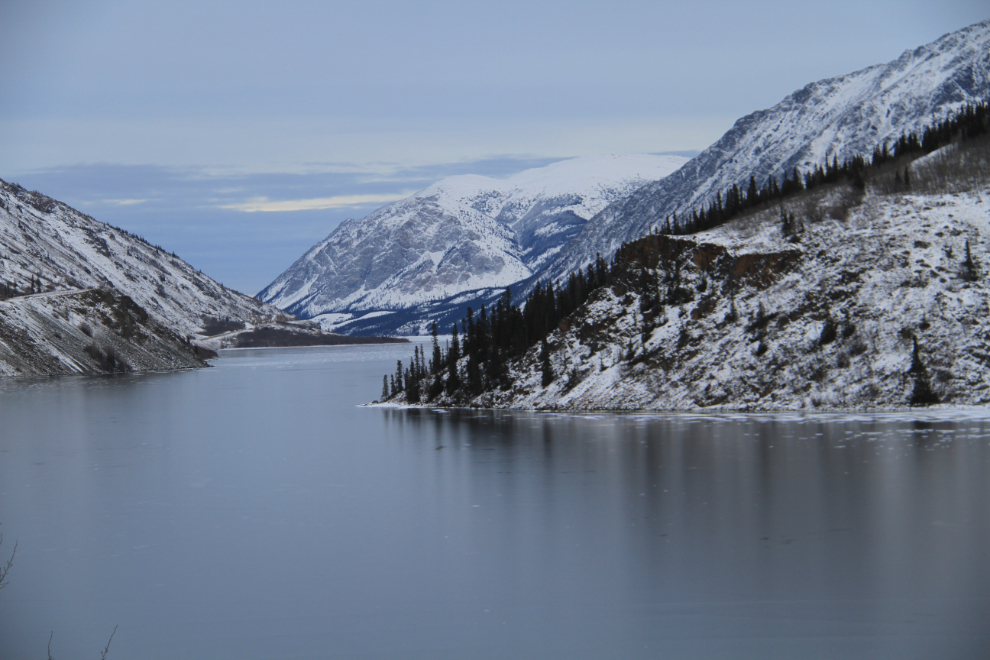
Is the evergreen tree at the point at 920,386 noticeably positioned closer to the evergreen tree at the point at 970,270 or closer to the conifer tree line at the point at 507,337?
the evergreen tree at the point at 970,270

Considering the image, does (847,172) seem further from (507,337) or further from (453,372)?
(453,372)

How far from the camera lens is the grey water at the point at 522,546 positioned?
82.2 ft

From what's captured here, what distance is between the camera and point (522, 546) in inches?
1362

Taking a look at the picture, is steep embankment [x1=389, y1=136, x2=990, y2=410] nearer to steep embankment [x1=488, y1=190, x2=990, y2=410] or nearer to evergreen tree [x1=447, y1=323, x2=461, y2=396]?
steep embankment [x1=488, y1=190, x2=990, y2=410]

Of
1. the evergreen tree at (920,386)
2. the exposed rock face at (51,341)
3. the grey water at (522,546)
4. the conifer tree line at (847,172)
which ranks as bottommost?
the grey water at (522,546)

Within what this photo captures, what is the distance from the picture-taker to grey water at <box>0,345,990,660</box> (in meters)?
25.0

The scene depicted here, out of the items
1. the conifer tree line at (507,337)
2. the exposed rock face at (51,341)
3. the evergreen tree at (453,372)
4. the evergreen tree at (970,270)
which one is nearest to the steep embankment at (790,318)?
the evergreen tree at (970,270)

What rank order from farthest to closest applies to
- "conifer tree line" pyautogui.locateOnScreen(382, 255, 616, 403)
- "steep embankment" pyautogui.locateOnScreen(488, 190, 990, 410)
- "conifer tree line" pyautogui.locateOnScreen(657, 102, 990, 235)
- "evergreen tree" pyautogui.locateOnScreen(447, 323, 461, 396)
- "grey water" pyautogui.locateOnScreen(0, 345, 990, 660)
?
"conifer tree line" pyautogui.locateOnScreen(657, 102, 990, 235), "evergreen tree" pyautogui.locateOnScreen(447, 323, 461, 396), "conifer tree line" pyautogui.locateOnScreen(382, 255, 616, 403), "steep embankment" pyautogui.locateOnScreen(488, 190, 990, 410), "grey water" pyautogui.locateOnScreen(0, 345, 990, 660)

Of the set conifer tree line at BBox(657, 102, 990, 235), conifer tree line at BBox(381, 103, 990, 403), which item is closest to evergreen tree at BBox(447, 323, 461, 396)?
conifer tree line at BBox(381, 103, 990, 403)

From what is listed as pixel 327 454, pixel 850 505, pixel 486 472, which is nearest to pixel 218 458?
pixel 327 454

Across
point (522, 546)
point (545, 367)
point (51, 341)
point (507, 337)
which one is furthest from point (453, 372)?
point (51, 341)

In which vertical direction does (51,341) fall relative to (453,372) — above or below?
above

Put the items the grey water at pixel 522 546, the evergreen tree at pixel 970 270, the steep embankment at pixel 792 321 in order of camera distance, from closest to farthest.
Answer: the grey water at pixel 522 546, the steep embankment at pixel 792 321, the evergreen tree at pixel 970 270

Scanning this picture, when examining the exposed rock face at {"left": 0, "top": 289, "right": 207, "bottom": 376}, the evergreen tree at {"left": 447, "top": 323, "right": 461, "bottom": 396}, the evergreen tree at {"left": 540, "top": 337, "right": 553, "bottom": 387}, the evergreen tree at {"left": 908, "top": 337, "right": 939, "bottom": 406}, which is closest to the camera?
the evergreen tree at {"left": 908, "top": 337, "right": 939, "bottom": 406}
